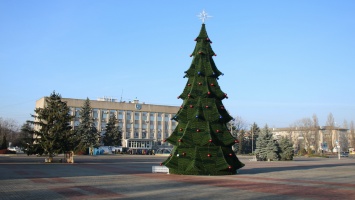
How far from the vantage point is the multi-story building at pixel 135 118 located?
98812mm

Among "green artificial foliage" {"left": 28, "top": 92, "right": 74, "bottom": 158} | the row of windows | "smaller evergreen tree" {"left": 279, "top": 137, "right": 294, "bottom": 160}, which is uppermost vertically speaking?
the row of windows

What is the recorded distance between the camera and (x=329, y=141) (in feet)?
343

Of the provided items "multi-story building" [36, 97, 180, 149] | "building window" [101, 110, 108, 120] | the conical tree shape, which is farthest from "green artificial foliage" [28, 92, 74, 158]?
"building window" [101, 110, 108, 120]

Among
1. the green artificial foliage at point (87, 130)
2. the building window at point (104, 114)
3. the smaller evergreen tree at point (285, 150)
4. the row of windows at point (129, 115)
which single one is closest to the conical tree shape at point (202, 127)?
the smaller evergreen tree at point (285, 150)

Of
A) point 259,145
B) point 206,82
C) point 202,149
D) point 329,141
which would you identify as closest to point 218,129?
point 202,149

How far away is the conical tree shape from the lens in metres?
20.6

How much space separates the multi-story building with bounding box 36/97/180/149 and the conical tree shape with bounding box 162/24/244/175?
253 feet

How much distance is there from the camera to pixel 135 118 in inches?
4183

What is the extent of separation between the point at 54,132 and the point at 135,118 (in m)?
72.2

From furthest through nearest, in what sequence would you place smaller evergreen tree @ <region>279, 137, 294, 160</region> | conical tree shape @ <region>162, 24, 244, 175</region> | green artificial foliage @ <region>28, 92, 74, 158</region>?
smaller evergreen tree @ <region>279, 137, 294, 160</region>, green artificial foliage @ <region>28, 92, 74, 158</region>, conical tree shape @ <region>162, 24, 244, 175</region>

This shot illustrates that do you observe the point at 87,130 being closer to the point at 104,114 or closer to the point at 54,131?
the point at 104,114

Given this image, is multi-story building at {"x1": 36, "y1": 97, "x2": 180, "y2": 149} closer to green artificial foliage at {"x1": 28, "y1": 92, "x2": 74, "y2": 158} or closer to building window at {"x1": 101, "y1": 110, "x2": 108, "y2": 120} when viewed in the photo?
building window at {"x1": 101, "y1": 110, "x2": 108, "y2": 120}

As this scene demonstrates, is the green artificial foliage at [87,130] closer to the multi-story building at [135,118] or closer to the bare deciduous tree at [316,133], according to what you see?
the multi-story building at [135,118]

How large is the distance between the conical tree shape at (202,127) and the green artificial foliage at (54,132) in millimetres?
16377
